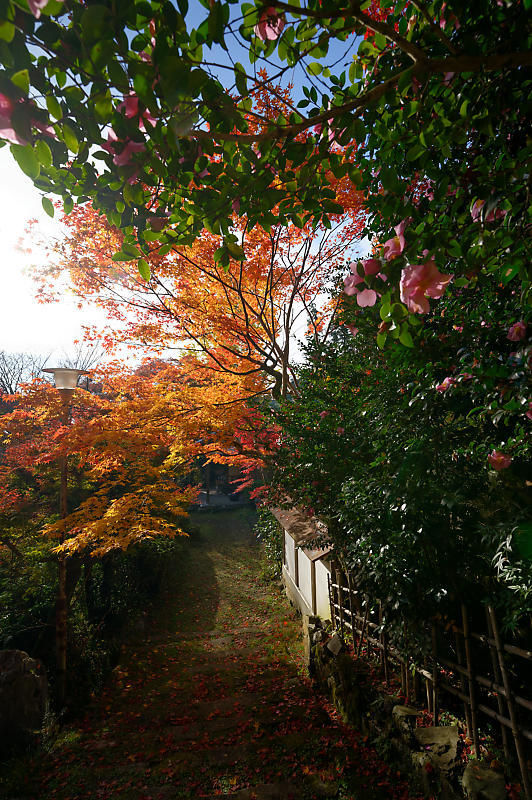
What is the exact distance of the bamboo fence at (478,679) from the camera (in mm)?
3160

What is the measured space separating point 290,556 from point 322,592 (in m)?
3.76

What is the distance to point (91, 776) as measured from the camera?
5.21m

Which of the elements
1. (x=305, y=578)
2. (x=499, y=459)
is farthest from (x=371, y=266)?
(x=305, y=578)

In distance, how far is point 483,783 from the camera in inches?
120

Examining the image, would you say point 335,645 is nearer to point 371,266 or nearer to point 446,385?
point 446,385

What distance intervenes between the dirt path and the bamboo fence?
0.99m

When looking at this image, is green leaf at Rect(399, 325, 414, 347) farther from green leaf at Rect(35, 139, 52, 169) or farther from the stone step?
the stone step

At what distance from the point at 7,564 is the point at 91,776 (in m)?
5.33

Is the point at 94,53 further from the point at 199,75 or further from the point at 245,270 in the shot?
the point at 245,270

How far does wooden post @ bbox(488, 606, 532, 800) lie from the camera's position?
2.93 meters

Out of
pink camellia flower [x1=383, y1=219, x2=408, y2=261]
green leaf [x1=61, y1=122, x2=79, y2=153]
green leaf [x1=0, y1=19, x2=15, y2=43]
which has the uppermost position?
green leaf [x1=61, y1=122, x2=79, y2=153]

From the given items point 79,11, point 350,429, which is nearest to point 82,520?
point 350,429

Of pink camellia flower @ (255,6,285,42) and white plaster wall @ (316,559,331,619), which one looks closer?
pink camellia flower @ (255,6,285,42)

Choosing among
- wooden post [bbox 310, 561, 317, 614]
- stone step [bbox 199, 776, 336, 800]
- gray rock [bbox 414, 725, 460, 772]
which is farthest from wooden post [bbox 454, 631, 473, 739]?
wooden post [bbox 310, 561, 317, 614]
